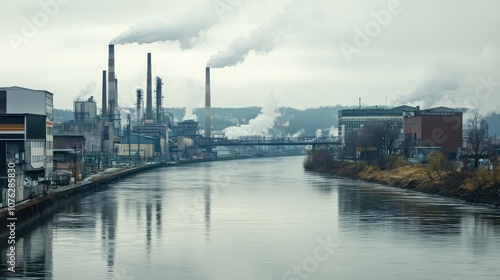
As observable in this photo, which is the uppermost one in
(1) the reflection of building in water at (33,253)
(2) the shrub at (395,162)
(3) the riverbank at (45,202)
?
(2) the shrub at (395,162)

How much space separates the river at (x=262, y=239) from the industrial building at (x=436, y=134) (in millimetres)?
38456

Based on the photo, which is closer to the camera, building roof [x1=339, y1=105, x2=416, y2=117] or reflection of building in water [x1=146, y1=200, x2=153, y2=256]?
reflection of building in water [x1=146, y1=200, x2=153, y2=256]

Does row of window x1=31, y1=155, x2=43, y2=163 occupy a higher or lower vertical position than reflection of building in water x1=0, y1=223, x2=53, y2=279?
higher

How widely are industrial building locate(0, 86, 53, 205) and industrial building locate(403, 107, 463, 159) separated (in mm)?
44862

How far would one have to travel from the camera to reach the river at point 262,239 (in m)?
31.1

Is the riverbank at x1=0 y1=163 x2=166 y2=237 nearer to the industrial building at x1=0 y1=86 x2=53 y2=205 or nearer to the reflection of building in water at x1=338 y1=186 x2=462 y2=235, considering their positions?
the industrial building at x1=0 y1=86 x2=53 y2=205

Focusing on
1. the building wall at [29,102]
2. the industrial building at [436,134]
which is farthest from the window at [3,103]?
the industrial building at [436,134]

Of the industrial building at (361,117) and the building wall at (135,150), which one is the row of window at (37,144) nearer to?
the building wall at (135,150)

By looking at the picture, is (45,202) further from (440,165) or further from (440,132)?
(440,132)

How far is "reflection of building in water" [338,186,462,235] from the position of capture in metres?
44.5

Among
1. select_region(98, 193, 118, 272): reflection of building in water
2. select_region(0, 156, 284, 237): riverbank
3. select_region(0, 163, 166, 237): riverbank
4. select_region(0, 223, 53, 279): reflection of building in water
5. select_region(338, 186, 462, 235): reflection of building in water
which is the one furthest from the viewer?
select_region(338, 186, 462, 235): reflection of building in water

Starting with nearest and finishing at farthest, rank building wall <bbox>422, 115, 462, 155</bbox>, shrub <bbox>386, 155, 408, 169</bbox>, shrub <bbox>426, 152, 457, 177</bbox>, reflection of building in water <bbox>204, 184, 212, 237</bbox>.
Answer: reflection of building in water <bbox>204, 184, 212, 237</bbox> < shrub <bbox>426, 152, 457, 177</bbox> < shrub <bbox>386, 155, 408, 169</bbox> < building wall <bbox>422, 115, 462, 155</bbox>

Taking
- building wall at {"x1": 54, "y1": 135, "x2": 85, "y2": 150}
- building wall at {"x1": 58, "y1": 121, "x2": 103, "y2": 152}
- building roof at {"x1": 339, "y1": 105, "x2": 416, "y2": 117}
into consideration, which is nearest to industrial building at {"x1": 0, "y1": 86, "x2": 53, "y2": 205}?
building wall at {"x1": 54, "y1": 135, "x2": 85, "y2": 150}

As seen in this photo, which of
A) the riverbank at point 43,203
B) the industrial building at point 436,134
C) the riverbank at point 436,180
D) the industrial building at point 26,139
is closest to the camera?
the riverbank at point 43,203
